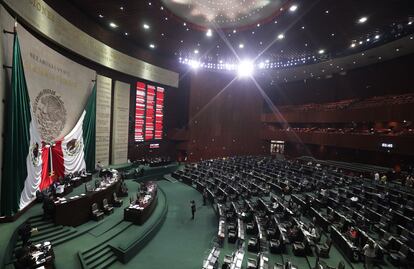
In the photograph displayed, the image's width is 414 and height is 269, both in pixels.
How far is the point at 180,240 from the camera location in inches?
452

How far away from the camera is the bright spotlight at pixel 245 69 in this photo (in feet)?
107

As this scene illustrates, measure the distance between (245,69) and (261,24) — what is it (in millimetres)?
14701

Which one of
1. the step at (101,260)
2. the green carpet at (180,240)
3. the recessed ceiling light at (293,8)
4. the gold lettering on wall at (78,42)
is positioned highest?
the recessed ceiling light at (293,8)

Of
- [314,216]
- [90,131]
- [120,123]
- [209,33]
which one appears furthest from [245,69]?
[314,216]

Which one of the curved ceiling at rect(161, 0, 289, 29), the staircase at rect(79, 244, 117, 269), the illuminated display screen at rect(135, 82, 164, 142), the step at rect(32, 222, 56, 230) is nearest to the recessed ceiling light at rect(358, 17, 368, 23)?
the curved ceiling at rect(161, 0, 289, 29)

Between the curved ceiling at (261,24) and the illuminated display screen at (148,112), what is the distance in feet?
14.2

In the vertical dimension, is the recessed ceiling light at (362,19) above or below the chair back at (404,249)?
above

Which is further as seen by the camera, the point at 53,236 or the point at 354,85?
the point at 354,85

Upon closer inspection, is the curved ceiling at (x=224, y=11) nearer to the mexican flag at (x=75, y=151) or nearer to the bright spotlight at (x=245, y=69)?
the mexican flag at (x=75, y=151)

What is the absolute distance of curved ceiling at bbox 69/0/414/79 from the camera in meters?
15.6

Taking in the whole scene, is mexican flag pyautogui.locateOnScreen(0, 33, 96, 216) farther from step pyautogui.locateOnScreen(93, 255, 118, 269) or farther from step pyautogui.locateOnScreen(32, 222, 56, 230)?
step pyautogui.locateOnScreen(93, 255, 118, 269)

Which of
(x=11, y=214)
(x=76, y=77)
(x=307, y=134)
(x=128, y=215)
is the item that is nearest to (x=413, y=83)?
(x=307, y=134)

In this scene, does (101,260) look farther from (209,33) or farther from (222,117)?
(222,117)

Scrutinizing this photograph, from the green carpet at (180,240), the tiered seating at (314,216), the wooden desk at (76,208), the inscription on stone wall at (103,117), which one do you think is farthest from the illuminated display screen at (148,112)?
the wooden desk at (76,208)
